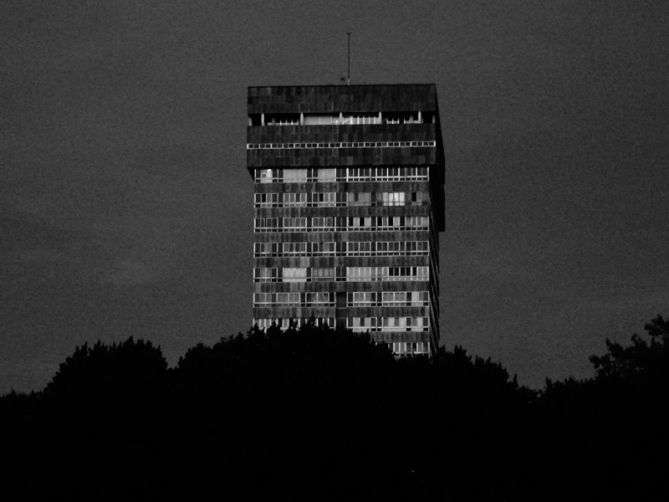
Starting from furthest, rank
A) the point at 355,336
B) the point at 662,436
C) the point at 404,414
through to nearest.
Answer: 1. the point at 355,336
2. the point at 404,414
3. the point at 662,436

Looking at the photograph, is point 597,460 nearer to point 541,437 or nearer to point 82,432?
point 541,437

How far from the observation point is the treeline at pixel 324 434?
95.2 metres

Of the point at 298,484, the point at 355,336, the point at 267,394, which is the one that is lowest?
the point at 298,484

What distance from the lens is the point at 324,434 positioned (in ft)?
323

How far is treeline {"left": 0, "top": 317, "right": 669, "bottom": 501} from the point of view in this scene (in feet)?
313

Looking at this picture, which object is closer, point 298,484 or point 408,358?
point 298,484

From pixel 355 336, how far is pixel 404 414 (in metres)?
15.4

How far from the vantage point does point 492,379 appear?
105 meters

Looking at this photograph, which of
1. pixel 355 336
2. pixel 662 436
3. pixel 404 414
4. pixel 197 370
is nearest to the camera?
pixel 662 436

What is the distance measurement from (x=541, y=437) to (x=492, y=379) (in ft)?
25.9

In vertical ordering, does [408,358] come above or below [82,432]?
above

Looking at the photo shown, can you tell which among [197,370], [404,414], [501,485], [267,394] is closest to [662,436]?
[501,485]

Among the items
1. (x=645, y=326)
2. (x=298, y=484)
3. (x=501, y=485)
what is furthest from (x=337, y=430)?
(x=645, y=326)

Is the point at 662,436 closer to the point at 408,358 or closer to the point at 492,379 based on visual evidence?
the point at 492,379
